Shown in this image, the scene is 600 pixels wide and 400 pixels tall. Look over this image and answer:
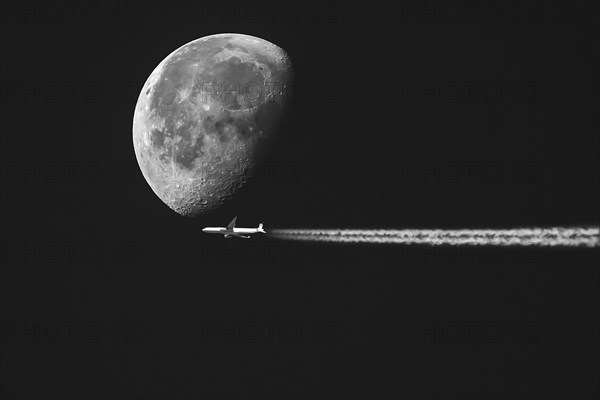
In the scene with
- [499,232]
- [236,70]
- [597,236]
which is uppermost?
[236,70]

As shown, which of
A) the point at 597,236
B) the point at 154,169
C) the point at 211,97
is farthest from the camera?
the point at 154,169

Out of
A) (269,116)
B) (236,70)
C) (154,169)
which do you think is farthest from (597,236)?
(154,169)

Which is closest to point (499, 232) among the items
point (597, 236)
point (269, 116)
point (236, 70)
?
point (597, 236)

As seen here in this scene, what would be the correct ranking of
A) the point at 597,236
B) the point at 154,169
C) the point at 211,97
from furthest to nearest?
the point at 154,169, the point at 211,97, the point at 597,236

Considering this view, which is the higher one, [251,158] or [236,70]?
[236,70]

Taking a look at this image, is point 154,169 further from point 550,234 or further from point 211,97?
point 550,234

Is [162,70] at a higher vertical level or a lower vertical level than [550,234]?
higher

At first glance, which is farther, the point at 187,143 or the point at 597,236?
the point at 187,143

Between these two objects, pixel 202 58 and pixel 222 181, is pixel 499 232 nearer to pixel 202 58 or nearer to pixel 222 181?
pixel 222 181

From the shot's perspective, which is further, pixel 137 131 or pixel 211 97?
pixel 137 131
